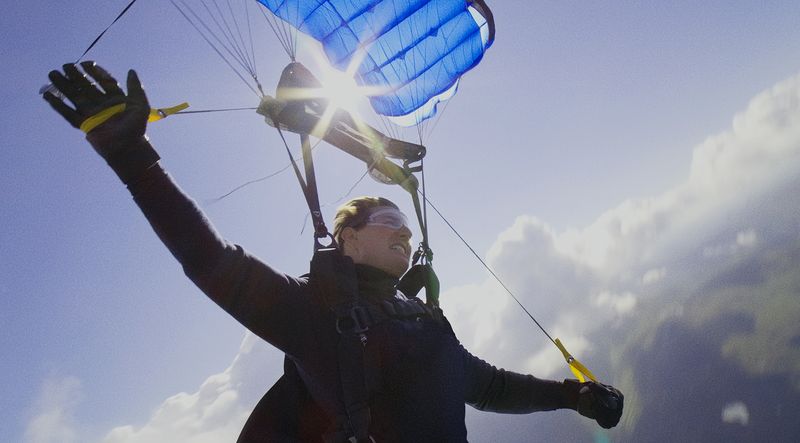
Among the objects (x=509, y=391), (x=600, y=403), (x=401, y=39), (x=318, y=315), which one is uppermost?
(x=401, y=39)

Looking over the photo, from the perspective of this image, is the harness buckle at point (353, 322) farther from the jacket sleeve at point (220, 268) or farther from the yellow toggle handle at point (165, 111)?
the yellow toggle handle at point (165, 111)

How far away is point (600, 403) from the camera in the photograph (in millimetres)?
3438

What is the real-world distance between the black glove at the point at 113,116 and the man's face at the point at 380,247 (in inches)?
61.3

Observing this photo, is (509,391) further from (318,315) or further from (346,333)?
(318,315)

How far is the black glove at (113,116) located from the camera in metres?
1.65

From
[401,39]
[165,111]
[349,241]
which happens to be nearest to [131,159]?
[165,111]

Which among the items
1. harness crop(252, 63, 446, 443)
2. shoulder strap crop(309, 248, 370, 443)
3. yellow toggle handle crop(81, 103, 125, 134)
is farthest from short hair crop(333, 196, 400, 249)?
yellow toggle handle crop(81, 103, 125, 134)

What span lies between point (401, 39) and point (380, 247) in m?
6.11

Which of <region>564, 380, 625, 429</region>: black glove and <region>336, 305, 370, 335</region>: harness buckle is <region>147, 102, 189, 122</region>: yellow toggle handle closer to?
<region>336, 305, 370, 335</region>: harness buckle

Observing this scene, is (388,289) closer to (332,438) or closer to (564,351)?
(332,438)

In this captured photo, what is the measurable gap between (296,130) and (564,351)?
399cm

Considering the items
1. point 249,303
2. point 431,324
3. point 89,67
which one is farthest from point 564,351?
point 89,67

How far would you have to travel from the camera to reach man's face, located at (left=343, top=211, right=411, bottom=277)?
2936 mm

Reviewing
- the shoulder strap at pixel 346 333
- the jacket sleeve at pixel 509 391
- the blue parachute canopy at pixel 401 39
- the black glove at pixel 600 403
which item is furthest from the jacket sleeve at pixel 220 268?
the blue parachute canopy at pixel 401 39
